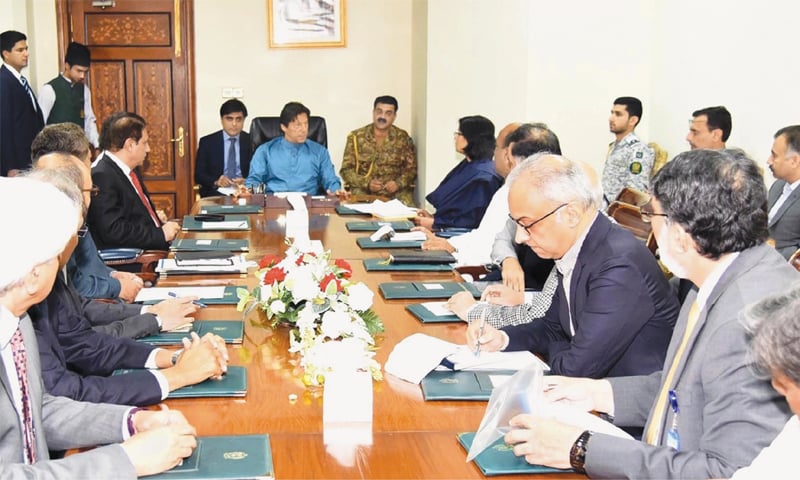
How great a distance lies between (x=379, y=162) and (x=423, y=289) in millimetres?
5067

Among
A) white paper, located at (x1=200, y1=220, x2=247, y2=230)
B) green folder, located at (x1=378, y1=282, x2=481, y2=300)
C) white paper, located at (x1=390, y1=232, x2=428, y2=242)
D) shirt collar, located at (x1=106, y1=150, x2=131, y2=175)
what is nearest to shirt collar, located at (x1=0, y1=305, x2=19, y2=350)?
green folder, located at (x1=378, y1=282, x2=481, y2=300)

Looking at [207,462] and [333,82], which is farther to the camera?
[333,82]

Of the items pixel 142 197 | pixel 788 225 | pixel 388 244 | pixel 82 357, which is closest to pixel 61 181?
pixel 82 357

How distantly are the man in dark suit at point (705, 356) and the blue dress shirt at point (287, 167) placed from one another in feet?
16.3

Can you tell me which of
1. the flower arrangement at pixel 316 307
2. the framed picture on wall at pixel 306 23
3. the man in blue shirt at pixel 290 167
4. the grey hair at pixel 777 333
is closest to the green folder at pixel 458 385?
the flower arrangement at pixel 316 307

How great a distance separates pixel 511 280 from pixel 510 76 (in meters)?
3.50

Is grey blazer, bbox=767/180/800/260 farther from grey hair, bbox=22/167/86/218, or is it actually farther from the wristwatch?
grey hair, bbox=22/167/86/218

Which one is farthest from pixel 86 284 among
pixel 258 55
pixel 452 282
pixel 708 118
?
pixel 258 55

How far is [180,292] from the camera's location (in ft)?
10.5

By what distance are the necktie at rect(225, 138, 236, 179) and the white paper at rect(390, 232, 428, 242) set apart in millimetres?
3694

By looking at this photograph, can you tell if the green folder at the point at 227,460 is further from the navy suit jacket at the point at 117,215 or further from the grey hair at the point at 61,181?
the navy suit jacket at the point at 117,215

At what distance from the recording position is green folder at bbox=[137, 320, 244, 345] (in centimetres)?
Result: 260

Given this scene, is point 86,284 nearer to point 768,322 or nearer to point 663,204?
point 663,204

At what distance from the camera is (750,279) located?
1.73m
